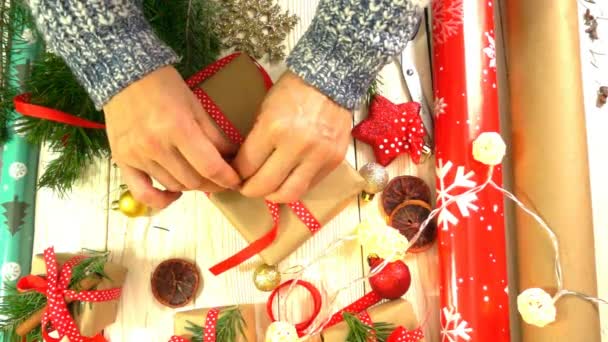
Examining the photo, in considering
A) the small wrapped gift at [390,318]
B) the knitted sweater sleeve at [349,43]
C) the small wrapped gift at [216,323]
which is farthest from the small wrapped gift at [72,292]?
the knitted sweater sleeve at [349,43]

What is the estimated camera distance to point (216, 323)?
72 cm

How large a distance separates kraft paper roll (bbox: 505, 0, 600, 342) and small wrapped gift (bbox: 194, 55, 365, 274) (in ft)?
0.90

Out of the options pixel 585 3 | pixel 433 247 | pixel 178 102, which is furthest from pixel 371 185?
pixel 585 3

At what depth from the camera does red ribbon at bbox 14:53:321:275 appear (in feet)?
2.20

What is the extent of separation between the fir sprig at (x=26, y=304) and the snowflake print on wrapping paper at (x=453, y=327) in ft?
1.69

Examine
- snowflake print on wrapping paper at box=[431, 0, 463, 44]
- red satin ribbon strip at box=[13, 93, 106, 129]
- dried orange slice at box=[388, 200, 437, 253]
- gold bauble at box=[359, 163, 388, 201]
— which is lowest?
dried orange slice at box=[388, 200, 437, 253]

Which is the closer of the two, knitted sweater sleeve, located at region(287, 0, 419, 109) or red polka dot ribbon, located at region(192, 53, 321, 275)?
knitted sweater sleeve, located at region(287, 0, 419, 109)

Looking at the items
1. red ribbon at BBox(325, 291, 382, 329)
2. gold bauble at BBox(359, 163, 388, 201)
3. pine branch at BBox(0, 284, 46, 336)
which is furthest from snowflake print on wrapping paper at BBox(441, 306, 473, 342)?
pine branch at BBox(0, 284, 46, 336)

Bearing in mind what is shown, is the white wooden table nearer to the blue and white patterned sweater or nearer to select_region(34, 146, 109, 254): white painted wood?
select_region(34, 146, 109, 254): white painted wood

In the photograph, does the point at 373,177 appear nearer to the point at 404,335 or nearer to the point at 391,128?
the point at 391,128

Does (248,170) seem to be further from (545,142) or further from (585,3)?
(585,3)

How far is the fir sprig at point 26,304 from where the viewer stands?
713 mm

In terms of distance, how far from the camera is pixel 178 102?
53 cm

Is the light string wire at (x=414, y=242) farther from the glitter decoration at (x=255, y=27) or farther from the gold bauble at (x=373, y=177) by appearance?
the glitter decoration at (x=255, y=27)
